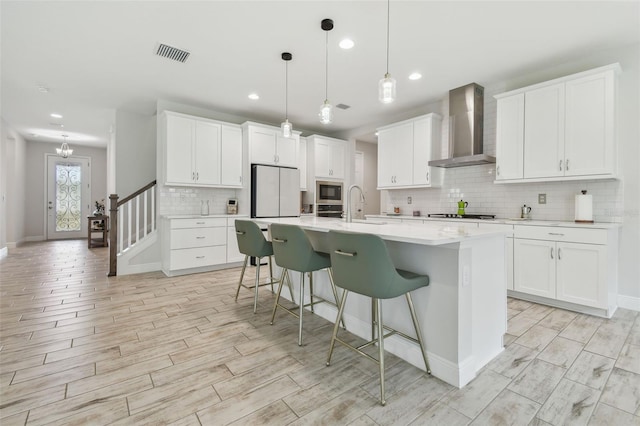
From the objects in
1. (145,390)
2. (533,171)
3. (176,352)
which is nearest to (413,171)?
(533,171)

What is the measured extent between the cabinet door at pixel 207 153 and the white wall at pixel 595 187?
12.3ft

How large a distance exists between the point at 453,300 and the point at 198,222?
3.92m

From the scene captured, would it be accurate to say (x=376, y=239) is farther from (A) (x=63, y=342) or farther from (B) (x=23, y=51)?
(B) (x=23, y=51)

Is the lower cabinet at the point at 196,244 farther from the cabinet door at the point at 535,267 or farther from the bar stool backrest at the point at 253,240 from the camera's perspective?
the cabinet door at the point at 535,267

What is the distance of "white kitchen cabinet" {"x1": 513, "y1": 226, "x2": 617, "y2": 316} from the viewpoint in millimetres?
2787

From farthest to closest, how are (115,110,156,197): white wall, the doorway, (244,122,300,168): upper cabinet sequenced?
the doorway
(115,110,156,197): white wall
(244,122,300,168): upper cabinet

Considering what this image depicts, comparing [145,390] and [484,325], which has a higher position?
[484,325]

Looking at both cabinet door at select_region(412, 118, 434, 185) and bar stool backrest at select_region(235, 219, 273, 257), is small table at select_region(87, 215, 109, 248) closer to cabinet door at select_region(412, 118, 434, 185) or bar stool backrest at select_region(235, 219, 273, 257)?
bar stool backrest at select_region(235, 219, 273, 257)

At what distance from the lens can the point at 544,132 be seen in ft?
11.0

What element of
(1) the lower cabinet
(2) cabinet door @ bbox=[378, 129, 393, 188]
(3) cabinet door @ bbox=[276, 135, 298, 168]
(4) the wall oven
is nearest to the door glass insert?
(1) the lower cabinet

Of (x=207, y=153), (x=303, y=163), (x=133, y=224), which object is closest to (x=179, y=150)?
(x=207, y=153)

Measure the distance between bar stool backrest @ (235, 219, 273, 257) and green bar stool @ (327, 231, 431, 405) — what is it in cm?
117

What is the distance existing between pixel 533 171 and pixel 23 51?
5.81m

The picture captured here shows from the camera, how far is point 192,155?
188 inches
